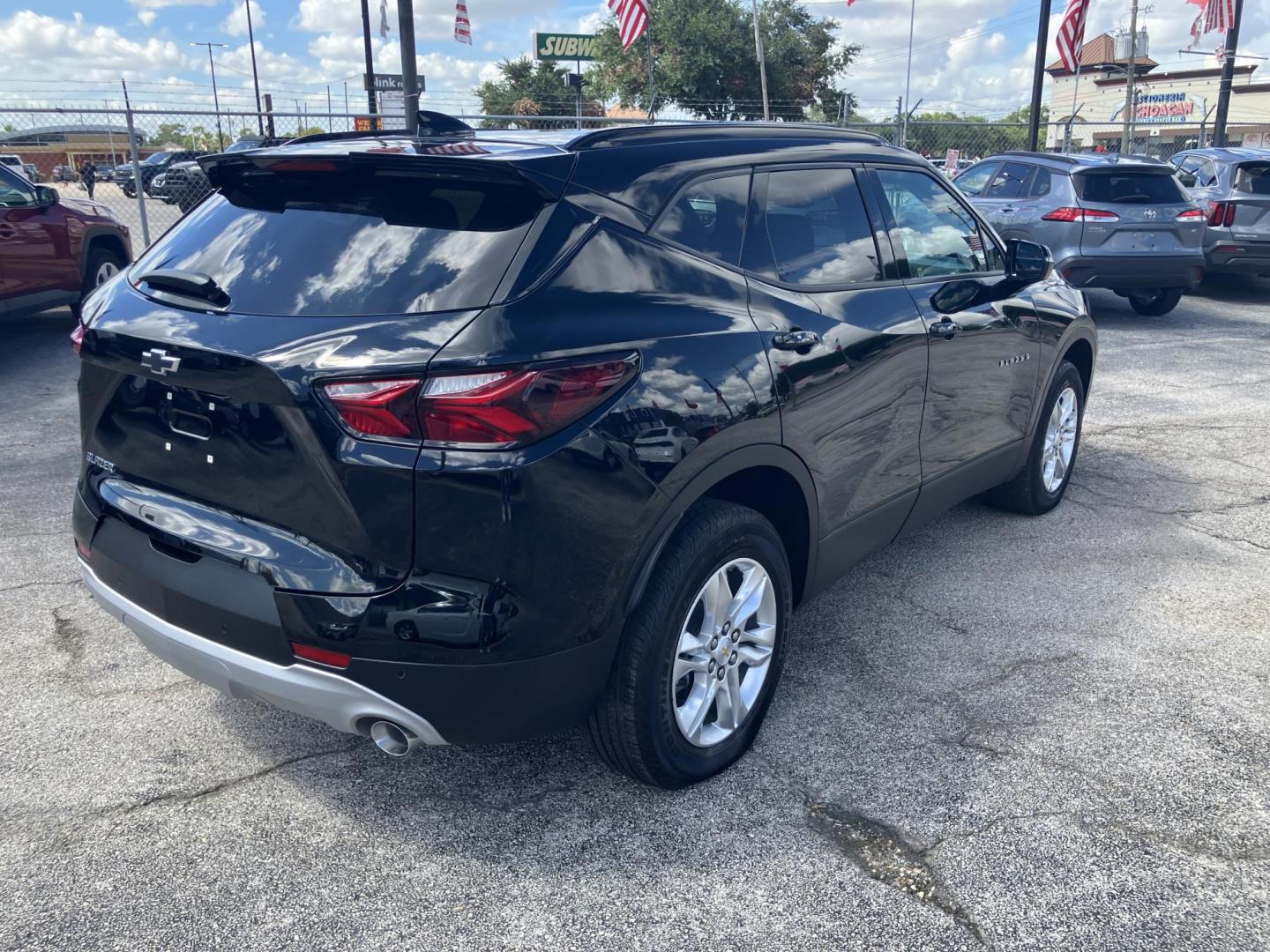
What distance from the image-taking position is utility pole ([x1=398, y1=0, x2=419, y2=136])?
8219mm

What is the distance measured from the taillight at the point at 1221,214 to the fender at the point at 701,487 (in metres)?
11.3

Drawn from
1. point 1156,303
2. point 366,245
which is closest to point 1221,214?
point 1156,303

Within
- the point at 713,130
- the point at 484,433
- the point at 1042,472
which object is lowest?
the point at 1042,472

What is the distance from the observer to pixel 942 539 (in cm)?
519

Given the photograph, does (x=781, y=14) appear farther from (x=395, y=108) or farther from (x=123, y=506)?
(x=123, y=506)

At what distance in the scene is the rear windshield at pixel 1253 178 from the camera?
1239 centimetres

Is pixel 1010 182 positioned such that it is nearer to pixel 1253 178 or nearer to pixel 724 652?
pixel 1253 178

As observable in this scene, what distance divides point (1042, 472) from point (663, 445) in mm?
3263

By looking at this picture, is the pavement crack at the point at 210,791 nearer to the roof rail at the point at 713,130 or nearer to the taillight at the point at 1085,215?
the roof rail at the point at 713,130

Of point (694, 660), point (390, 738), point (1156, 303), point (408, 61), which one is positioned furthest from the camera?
point (1156, 303)

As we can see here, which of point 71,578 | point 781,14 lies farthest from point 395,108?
point 781,14

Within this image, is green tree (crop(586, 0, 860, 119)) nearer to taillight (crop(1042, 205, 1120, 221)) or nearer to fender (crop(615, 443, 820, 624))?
taillight (crop(1042, 205, 1120, 221))

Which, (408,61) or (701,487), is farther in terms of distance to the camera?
(408,61)

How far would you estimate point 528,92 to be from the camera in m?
58.8
